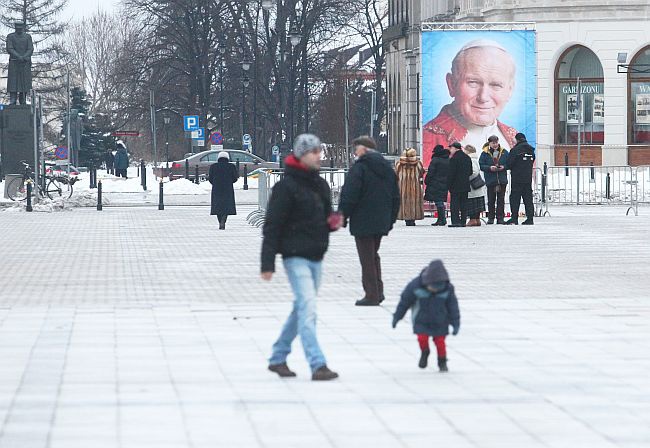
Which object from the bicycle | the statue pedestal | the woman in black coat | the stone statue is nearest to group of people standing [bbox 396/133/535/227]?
the woman in black coat

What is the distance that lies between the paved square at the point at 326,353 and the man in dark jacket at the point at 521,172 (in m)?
7.08

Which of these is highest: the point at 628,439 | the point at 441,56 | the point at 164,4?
the point at 164,4

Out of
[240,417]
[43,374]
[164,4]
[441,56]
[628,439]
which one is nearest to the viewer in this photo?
[628,439]

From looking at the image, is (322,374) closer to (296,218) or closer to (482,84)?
(296,218)

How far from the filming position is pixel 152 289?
625 inches

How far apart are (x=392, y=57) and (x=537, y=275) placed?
2772 inches

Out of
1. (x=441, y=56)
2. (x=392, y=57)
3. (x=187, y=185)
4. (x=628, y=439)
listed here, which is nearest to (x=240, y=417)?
(x=628, y=439)

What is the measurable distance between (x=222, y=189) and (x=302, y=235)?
18.0 m

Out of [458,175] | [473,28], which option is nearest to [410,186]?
[458,175]

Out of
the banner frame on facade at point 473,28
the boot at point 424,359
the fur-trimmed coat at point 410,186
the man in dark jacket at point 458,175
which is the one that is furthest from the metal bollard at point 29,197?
the boot at point 424,359

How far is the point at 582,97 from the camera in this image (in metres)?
57.7

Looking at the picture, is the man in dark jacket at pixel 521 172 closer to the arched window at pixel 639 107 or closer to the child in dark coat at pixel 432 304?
the child in dark coat at pixel 432 304

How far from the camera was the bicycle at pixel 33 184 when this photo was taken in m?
38.7

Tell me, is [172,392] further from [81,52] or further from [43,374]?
[81,52]
